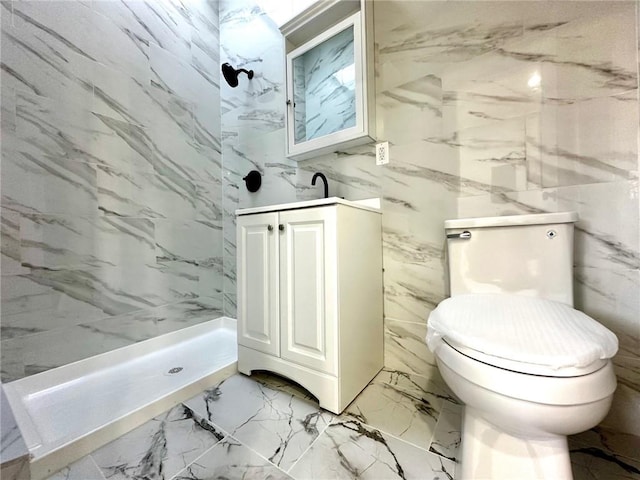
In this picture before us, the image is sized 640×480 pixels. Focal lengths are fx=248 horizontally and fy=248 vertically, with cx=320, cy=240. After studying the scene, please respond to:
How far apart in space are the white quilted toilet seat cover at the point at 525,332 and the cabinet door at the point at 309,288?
365 millimetres

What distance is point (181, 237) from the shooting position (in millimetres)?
1569

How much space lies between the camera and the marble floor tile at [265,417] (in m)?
0.76

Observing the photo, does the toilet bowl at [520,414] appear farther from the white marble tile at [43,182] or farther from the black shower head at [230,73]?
the black shower head at [230,73]

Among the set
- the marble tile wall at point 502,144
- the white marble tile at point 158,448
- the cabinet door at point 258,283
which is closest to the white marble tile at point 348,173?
the marble tile wall at point 502,144

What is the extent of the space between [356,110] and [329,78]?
30 cm

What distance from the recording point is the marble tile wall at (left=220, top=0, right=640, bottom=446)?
0.80m

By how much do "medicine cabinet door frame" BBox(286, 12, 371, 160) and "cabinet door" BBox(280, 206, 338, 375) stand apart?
0.51 meters

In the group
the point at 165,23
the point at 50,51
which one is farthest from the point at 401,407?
the point at 165,23

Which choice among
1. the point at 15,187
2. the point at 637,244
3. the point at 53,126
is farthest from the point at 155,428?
the point at 637,244

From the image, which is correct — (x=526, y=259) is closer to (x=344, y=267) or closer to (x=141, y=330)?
(x=344, y=267)

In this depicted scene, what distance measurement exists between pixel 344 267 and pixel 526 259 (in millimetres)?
618

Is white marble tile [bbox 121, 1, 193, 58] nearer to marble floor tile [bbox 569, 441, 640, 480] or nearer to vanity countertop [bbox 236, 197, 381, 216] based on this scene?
vanity countertop [bbox 236, 197, 381, 216]

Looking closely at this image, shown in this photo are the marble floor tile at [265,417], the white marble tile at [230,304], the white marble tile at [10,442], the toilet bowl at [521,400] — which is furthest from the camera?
the white marble tile at [230,304]

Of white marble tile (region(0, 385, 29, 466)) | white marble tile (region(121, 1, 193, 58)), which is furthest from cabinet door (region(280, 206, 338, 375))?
white marble tile (region(121, 1, 193, 58))
